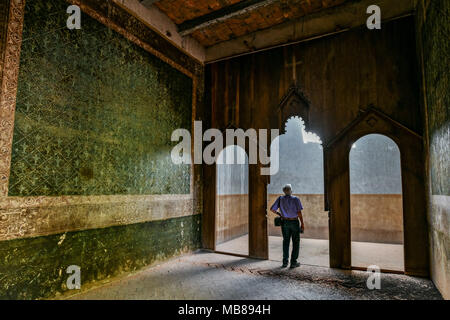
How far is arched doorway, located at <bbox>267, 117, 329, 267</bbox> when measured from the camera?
9963mm

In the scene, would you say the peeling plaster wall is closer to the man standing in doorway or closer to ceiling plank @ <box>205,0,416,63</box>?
ceiling plank @ <box>205,0,416,63</box>

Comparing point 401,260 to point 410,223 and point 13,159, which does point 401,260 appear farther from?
point 13,159

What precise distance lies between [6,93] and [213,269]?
15.2ft

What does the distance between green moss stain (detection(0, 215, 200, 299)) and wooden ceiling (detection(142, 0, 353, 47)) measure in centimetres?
481

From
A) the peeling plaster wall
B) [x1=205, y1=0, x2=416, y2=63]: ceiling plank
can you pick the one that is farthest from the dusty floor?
[x1=205, y1=0, x2=416, y2=63]: ceiling plank

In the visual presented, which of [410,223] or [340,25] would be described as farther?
[340,25]

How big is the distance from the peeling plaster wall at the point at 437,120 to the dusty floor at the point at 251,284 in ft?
2.31

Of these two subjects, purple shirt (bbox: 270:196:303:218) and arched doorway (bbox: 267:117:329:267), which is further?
arched doorway (bbox: 267:117:329:267)

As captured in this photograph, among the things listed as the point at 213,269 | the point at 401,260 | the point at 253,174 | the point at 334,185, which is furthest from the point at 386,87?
the point at 213,269

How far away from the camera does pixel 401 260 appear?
6.70 m

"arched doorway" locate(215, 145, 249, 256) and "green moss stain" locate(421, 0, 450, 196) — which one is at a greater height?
"green moss stain" locate(421, 0, 450, 196)

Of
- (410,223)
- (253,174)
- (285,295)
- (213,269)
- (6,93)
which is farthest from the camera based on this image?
(253,174)

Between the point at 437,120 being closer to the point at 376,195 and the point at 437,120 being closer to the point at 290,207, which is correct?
the point at 290,207

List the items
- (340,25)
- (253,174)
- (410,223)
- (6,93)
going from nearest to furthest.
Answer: (6,93) < (410,223) < (340,25) < (253,174)
